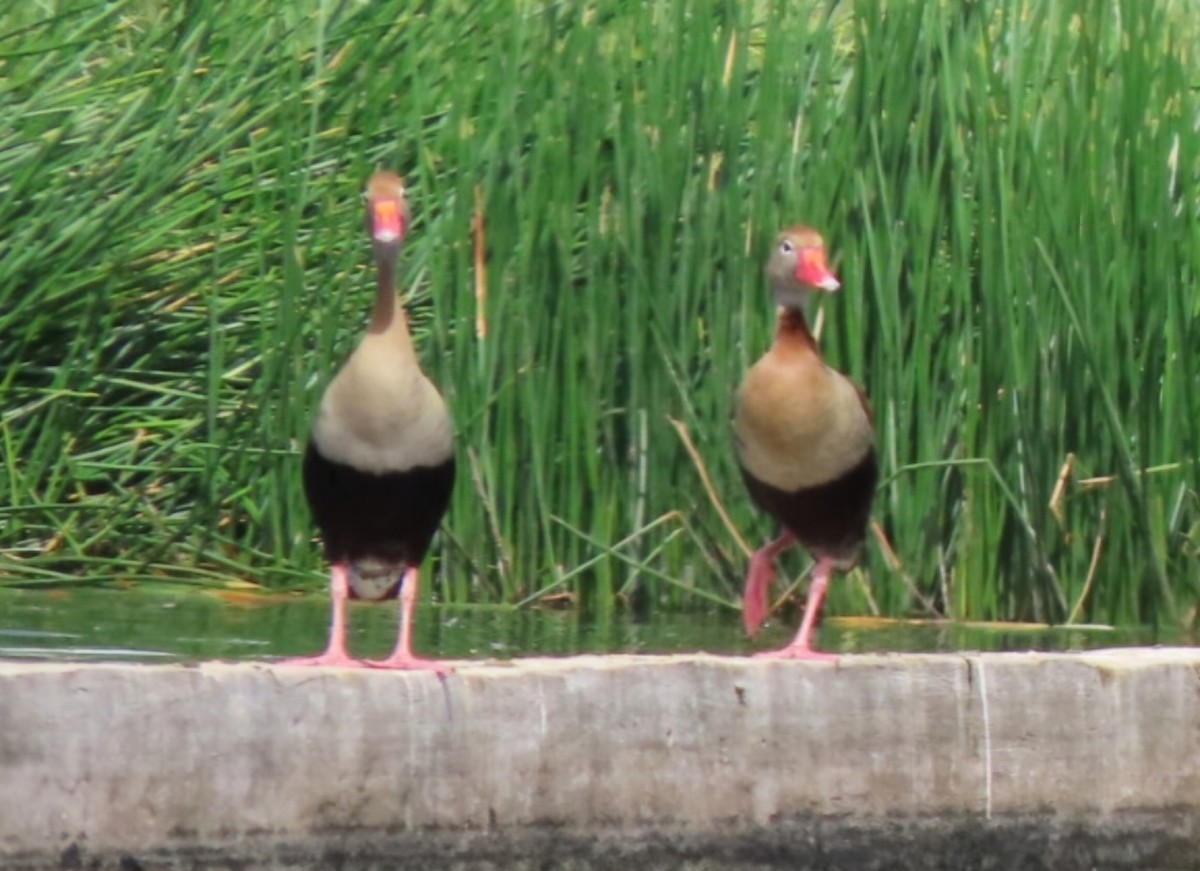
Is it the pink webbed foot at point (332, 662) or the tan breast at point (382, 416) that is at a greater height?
the tan breast at point (382, 416)

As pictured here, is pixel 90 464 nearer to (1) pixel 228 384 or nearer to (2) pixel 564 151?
(1) pixel 228 384

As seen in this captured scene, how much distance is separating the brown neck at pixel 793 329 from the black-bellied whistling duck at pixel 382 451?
0.91m

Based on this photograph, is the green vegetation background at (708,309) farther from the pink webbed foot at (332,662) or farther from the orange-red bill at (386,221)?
the pink webbed foot at (332,662)

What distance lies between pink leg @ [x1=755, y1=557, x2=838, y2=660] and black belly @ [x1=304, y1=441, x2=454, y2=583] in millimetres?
656

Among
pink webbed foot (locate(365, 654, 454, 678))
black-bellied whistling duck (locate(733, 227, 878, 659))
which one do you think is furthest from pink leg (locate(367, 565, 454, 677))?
black-bellied whistling duck (locate(733, 227, 878, 659))

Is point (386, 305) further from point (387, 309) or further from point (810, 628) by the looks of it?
point (810, 628)

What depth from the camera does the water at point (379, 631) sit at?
173 inches

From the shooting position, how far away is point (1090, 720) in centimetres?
390

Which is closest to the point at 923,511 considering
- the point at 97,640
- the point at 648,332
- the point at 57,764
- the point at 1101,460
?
the point at 1101,460

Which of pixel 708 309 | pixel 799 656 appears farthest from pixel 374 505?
pixel 708 309

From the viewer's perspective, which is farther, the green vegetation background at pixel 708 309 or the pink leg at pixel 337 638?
the green vegetation background at pixel 708 309

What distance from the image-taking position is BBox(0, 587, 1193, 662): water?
4.40 meters

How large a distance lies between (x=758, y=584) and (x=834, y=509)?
28cm

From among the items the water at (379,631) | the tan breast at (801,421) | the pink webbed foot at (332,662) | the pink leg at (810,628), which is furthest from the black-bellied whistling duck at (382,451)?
the tan breast at (801,421)
